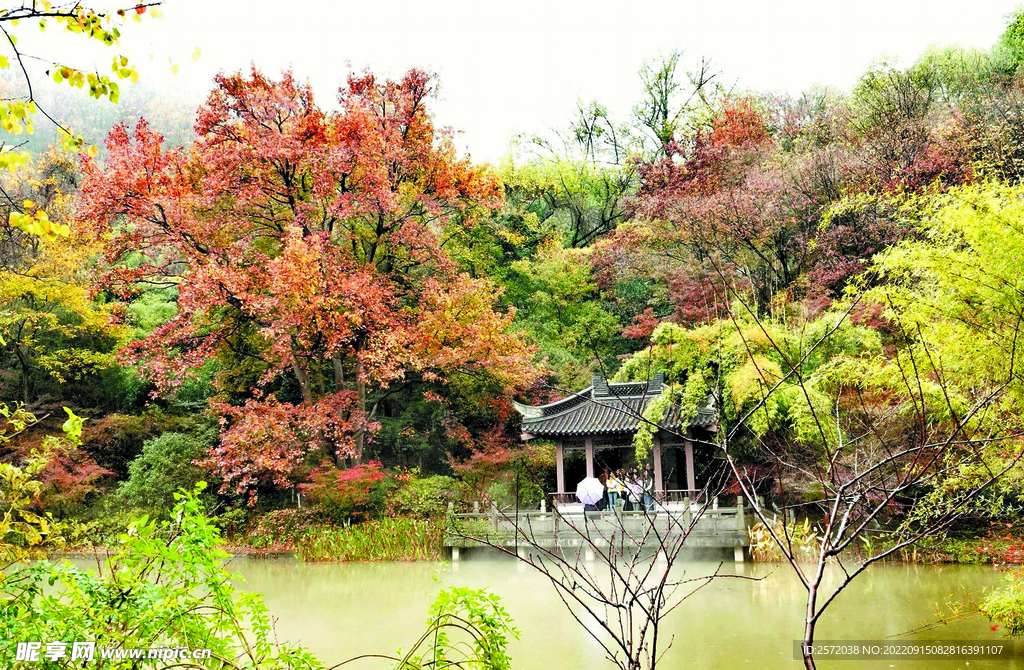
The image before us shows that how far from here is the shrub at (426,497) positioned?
11.3 metres

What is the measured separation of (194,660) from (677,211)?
12.8 m

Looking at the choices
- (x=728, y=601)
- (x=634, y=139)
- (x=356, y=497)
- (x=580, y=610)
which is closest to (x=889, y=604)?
(x=728, y=601)

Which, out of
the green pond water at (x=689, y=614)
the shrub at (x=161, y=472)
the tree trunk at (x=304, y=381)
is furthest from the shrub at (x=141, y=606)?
the tree trunk at (x=304, y=381)

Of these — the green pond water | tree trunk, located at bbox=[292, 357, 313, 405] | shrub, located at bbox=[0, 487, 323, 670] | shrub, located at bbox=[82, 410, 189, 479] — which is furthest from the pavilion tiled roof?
shrub, located at bbox=[0, 487, 323, 670]

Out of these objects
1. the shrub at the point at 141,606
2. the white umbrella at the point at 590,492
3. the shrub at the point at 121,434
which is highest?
the shrub at the point at 121,434

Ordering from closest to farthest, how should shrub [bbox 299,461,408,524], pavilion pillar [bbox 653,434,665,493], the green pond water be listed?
the green pond water
pavilion pillar [bbox 653,434,665,493]
shrub [bbox 299,461,408,524]

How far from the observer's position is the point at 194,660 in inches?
81.3

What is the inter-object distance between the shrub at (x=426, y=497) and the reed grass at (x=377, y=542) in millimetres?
291

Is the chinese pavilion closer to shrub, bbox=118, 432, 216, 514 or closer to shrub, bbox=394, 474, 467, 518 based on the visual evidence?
shrub, bbox=394, 474, 467, 518

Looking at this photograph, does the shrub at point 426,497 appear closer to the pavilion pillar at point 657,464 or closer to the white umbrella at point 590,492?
the white umbrella at point 590,492

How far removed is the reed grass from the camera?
1055 cm

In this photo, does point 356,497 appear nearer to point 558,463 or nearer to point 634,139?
point 558,463

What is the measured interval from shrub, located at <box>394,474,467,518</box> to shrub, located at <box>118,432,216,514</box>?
311cm

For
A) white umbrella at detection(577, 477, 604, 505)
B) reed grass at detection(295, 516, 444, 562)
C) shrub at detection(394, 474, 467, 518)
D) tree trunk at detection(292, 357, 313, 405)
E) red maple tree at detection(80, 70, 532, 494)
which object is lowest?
reed grass at detection(295, 516, 444, 562)
